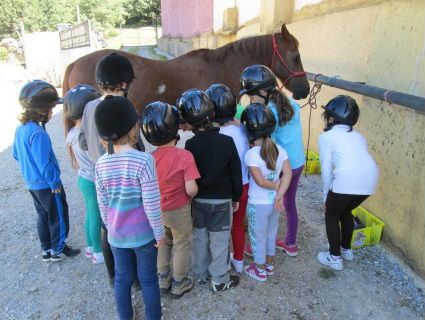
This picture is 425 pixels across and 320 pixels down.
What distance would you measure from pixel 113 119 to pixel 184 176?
64 cm

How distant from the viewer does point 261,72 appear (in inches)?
112

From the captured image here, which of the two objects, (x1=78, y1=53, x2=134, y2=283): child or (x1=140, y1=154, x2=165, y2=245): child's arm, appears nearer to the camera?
(x1=140, y1=154, x2=165, y2=245): child's arm

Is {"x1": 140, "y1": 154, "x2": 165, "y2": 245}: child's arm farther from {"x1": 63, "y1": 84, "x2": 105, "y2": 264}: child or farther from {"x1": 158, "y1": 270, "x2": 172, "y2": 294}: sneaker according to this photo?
{"x1": 63, "y1": 84, "x2": 105, "y2": 264}: child

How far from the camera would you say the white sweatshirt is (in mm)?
2785

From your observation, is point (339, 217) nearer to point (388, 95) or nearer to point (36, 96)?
point (388, 95)

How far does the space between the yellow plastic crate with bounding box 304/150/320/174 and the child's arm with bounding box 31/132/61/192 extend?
3550 mm

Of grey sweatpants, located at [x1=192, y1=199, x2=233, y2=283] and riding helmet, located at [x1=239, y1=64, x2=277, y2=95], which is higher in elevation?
riding helmet, located at [x1=239, y1=64, x2=277, y2=95]

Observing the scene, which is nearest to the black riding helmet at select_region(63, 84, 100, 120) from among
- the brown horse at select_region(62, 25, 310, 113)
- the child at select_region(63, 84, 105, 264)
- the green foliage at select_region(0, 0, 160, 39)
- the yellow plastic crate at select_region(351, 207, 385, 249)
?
the child at select_region(63, 84, 105, 264)

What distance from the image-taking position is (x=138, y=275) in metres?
2.35

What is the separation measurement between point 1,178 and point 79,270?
10.5 ft

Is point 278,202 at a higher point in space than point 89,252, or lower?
higher

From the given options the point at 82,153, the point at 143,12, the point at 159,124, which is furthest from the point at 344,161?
the point at 143,12

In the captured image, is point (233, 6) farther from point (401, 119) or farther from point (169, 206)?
point (169, 206)

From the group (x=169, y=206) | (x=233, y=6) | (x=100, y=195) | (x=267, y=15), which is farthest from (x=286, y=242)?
(x=233, y=6)
